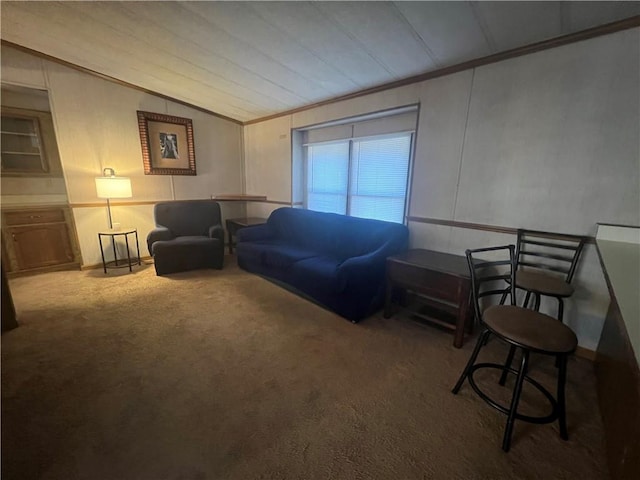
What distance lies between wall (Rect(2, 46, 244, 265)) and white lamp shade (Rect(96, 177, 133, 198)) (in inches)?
20.0

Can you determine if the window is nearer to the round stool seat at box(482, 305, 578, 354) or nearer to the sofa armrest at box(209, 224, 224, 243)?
the sofa armrest at box(209, 224, 224, 243)

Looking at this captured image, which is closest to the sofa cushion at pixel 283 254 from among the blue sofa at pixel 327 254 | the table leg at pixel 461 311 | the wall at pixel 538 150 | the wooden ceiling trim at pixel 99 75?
the blue sofa at pixel 327 254

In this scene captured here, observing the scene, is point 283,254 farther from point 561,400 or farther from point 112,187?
point 561,400

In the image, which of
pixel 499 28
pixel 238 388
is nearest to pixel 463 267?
pixel 499 28

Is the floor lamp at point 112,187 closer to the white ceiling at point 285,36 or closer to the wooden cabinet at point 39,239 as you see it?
the wooden cabinet at point 39,239

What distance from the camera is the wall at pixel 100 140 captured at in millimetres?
3309

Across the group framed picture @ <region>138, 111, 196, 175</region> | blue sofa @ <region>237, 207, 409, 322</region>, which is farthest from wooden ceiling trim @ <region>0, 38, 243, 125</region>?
blue sofa @ <region>237, 207, 409, 322</region>

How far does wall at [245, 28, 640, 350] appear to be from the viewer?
1.79 meters

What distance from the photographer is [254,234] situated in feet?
12.7

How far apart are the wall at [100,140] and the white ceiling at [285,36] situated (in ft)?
0.95

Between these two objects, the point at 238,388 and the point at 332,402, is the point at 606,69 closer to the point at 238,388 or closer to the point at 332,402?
the point at 332,402

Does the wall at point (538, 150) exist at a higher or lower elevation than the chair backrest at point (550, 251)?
higher

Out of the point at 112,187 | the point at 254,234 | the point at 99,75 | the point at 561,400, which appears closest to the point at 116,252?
the point at 112,187

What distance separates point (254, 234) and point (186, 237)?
3.33ft
